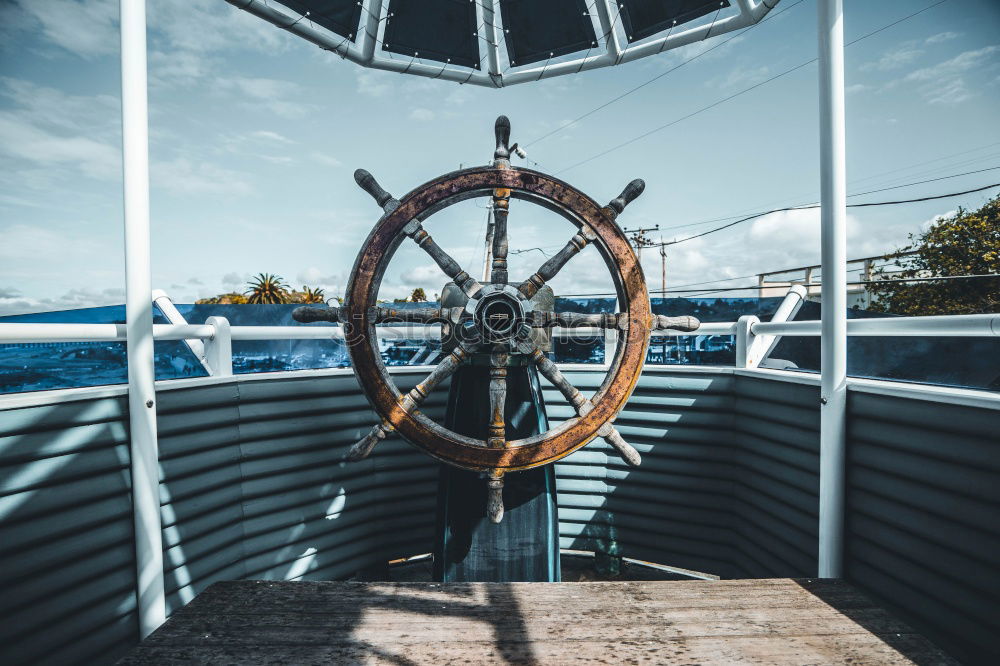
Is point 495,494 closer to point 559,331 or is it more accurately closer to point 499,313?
point 499,313

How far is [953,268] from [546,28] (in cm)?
1156

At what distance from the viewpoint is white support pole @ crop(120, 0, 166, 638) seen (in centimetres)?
140

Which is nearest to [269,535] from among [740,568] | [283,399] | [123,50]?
[283,399]

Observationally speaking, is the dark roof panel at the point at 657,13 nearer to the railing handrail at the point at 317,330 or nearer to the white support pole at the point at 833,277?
the white support pole at the point at 833,277

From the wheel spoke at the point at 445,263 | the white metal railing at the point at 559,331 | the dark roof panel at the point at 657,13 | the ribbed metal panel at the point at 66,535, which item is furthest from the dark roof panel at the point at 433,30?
the ribbed metal panel at the point at 66,535

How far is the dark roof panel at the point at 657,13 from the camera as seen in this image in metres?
2.25

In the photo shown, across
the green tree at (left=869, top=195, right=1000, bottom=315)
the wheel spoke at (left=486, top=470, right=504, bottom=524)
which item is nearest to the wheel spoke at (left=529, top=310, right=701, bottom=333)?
the wheel spoke at (left=486, top=470, right=504, bottom=524)

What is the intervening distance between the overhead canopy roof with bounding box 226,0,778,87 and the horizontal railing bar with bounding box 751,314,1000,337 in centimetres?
150

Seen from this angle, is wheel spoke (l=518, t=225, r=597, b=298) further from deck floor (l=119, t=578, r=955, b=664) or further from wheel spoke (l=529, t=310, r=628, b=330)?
deck floor (l=119, t=578, r=955, b=664)

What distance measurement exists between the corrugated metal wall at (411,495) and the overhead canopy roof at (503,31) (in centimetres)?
158

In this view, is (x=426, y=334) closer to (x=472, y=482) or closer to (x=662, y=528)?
(x=472, y=482)

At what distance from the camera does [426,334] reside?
2.22m

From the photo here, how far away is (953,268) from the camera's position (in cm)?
1000

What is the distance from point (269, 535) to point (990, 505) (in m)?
2.27
